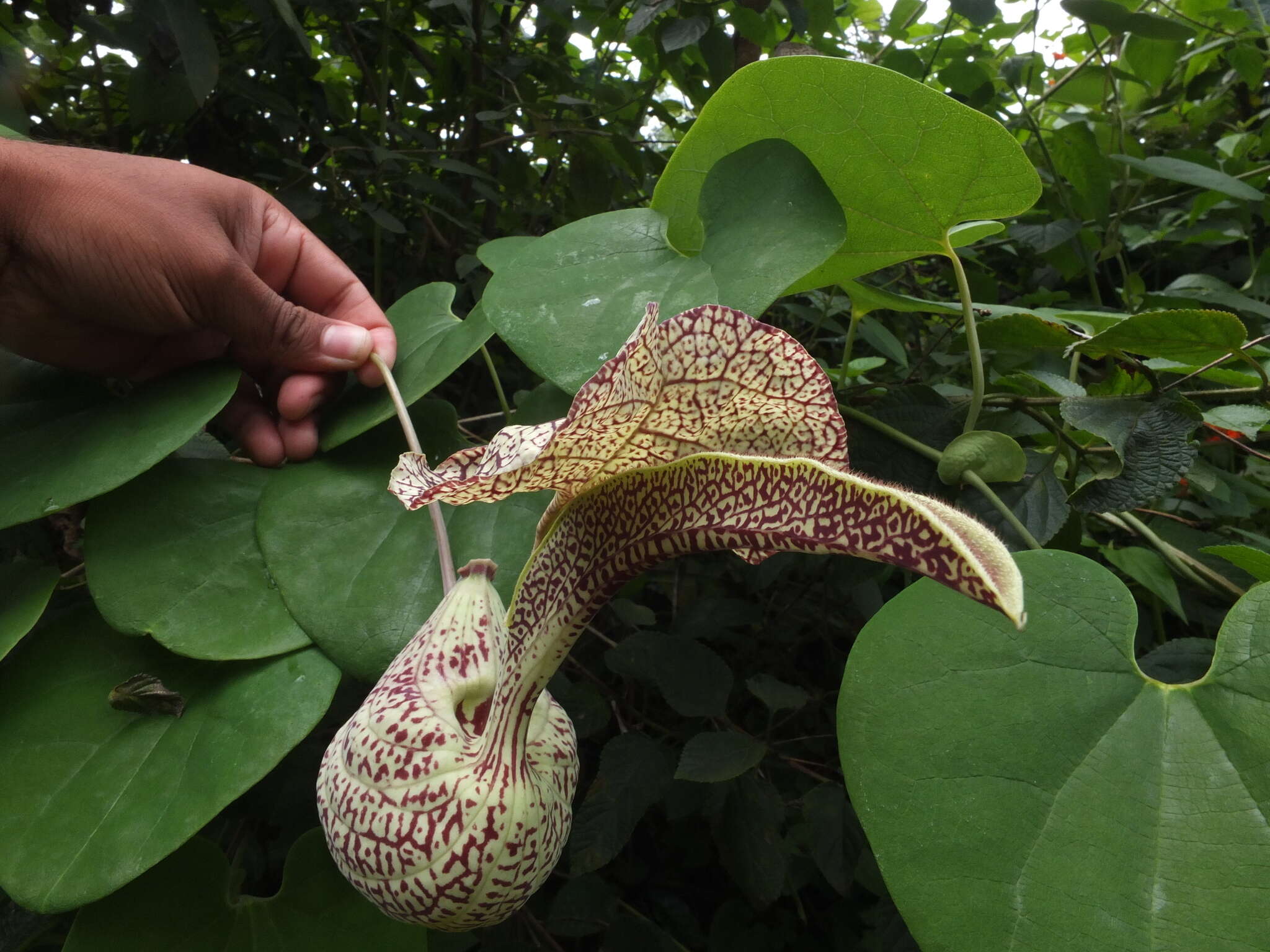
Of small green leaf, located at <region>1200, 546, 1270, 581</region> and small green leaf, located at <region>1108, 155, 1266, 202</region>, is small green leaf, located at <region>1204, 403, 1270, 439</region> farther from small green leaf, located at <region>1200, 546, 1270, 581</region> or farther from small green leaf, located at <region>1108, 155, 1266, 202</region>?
small green leaf, located at <region>1108, 155, 1266, 202</region>

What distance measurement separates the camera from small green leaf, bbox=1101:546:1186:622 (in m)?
0.75

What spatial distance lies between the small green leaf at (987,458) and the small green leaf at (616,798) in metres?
0.43

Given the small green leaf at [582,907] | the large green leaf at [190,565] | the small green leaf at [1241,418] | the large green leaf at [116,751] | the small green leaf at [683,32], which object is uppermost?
the small green leaf at [683,32]

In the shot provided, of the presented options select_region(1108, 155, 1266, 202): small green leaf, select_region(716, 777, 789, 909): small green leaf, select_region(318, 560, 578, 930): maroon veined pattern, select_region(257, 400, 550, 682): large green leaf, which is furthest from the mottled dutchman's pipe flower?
select_region(1108, 155, 1266, 202): small green leaf

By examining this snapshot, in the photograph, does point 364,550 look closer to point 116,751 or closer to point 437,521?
point 437,521

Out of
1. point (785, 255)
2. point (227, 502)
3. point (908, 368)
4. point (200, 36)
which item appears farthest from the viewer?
point (908, 368)

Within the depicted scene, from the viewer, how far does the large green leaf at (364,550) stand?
0.54 meters

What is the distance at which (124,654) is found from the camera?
61 centimetres

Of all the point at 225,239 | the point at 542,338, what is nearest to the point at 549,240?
the point at 542,338

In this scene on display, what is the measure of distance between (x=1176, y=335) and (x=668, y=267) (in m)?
0.39

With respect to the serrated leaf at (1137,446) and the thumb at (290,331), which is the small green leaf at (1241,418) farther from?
the thumb at (290,331)

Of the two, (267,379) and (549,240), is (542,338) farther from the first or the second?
(267,379)

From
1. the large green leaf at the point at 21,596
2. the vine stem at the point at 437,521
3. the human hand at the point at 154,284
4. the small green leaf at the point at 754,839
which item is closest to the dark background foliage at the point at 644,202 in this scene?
the small green leaf at the point at 754,839

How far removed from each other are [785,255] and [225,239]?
0.49 m
